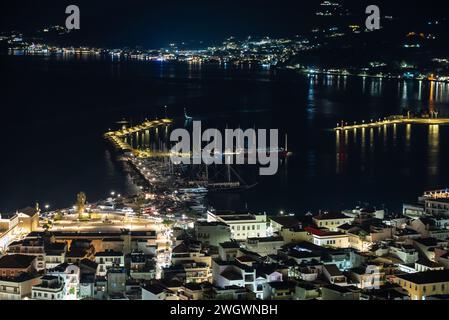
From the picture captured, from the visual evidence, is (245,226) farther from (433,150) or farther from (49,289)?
(433,150)

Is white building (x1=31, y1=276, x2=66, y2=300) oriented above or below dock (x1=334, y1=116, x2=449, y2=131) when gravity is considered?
below

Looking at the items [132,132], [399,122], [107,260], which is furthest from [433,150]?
[107,260]

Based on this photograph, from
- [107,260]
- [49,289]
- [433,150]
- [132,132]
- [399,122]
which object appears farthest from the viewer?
[399,122]

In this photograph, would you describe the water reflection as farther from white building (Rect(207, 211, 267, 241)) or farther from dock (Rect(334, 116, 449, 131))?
white building (Rect(207, 211, 267, 241))

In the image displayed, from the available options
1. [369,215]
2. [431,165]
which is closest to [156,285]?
[369,215]

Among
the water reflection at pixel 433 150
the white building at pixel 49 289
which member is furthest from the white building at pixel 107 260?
the water reflection at pixel 433 150

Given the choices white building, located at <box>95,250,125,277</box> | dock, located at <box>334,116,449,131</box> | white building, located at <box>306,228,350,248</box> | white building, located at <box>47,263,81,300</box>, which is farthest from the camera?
dock, located at <box>334,116,449,131</box>

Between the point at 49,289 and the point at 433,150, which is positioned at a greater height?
the point at 49,289

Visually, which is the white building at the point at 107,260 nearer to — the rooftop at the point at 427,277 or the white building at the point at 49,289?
the white building at the point at 49,289

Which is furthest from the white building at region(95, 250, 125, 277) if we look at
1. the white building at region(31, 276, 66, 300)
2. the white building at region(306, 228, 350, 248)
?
the white building at region(306, 228, 350, 248)

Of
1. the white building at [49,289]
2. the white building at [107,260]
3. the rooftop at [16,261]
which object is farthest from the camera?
the white building at [107,260]

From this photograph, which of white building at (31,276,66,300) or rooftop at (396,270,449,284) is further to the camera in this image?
rooftop at (396,270,449,284)

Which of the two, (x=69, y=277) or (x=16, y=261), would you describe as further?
(x=16, y=261)
